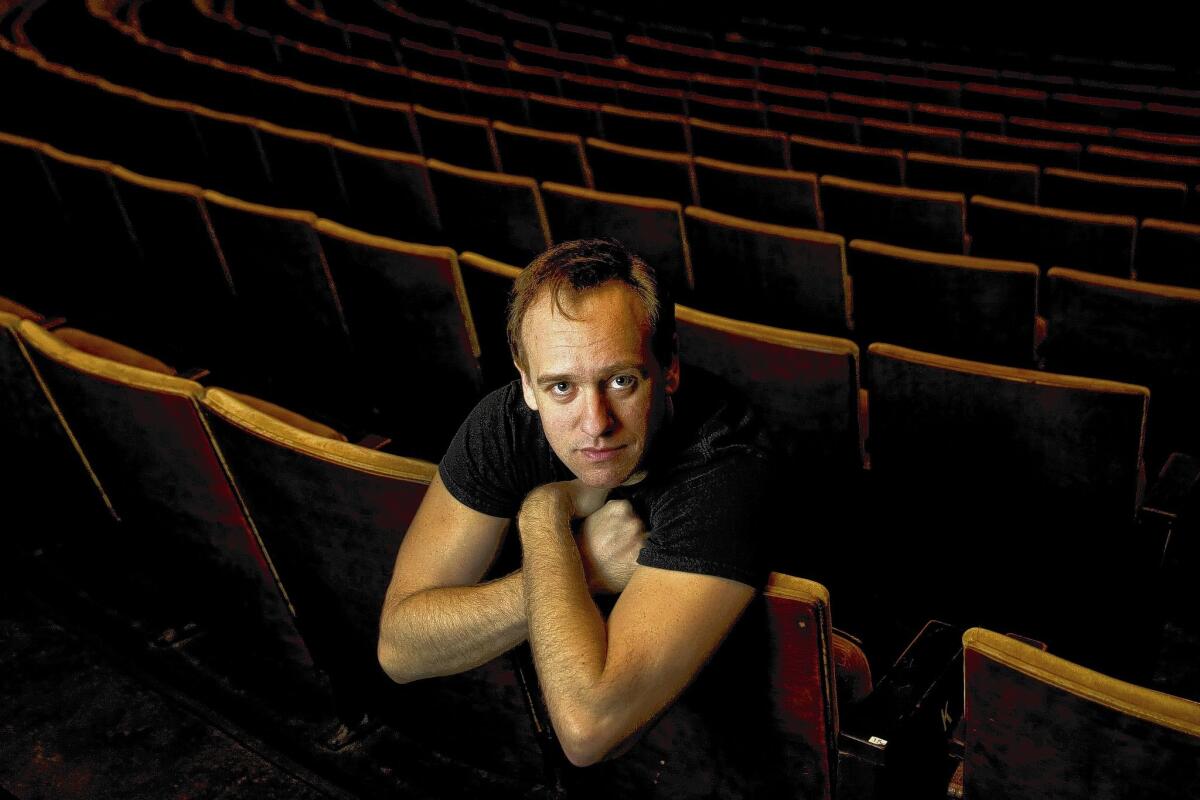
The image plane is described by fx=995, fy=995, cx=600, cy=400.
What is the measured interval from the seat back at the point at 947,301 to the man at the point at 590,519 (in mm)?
493

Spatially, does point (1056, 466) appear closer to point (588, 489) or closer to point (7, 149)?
point (588, 489)

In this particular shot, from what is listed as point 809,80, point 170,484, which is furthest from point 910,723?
point 809,80

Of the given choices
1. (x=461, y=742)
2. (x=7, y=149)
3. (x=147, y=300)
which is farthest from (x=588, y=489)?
(x=7, y=149)

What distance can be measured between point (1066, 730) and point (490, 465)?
322 mm

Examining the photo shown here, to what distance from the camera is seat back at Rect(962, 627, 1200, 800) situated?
0.39m

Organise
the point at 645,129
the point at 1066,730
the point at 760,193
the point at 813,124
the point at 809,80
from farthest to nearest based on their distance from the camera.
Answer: the point at 809,80 < the point at 813,124 < the point at 645,129 < the point at 760,193 < the point at 1066,730

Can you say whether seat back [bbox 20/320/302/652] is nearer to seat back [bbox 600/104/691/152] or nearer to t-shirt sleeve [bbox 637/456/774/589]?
t-shirt sleeve [bbox 637/456/774/589]

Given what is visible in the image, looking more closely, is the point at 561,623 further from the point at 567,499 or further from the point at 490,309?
the point at 490,309

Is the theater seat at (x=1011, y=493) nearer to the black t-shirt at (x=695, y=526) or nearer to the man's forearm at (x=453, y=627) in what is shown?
the black t-shirt at (x=695, y=526)

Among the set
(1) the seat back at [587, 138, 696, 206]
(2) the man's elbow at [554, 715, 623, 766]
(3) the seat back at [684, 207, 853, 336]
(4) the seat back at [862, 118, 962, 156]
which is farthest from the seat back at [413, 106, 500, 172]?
(2) the man's elbow at [554, 715, 623, 766]

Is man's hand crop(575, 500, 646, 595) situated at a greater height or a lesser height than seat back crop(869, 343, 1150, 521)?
greater

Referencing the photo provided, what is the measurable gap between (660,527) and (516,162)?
4.19 feet

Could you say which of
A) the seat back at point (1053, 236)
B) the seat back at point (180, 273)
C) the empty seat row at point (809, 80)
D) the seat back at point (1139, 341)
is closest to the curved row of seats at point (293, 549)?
the seat back at point (180, 273)

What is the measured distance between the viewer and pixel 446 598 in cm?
54
